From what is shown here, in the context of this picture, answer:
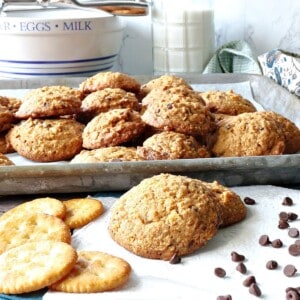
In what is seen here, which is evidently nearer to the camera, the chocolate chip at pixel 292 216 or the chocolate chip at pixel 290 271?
the chocolate chip at pixel 290 271

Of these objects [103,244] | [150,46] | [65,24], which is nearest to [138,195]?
[103,244]

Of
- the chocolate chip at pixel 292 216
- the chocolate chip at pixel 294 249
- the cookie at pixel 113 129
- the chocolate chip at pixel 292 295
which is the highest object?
the cookie at pixel 113 129

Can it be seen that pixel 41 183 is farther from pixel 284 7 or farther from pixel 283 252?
pixel 284 7

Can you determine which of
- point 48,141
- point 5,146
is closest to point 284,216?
point 48,141

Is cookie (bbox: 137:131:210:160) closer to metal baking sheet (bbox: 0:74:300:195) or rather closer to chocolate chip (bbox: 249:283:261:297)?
metal baking sheet (bbox: 0:74:300:195)

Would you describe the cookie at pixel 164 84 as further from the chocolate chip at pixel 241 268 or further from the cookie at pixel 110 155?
the chocolate chip at pixel 241 268

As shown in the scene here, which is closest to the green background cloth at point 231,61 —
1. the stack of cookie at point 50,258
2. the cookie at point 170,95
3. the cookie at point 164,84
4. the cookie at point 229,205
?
the cookie at point 164,84
